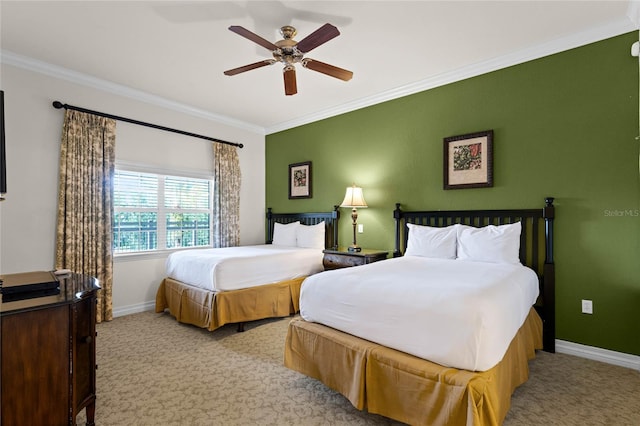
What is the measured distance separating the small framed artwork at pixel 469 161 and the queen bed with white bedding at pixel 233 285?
6.36 feet

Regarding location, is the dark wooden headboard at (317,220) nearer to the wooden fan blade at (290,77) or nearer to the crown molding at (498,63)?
the crown molding at (498,63)

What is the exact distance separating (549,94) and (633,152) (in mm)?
838

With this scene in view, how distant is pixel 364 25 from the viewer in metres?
2.70

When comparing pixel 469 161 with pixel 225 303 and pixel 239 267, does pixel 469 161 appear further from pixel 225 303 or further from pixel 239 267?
pixel 225 303

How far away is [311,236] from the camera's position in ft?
15.3

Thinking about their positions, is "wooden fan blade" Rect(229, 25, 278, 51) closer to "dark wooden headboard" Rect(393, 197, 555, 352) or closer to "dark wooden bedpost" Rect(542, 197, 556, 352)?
"dark wooden headboard" Rect(393, 197, 555, 352)

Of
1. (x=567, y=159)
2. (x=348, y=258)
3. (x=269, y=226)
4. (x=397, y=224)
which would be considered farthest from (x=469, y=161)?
(x=269, y=226)

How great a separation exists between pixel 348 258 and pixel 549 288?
1.99 metres

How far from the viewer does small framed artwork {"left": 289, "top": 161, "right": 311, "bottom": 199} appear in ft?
16.9

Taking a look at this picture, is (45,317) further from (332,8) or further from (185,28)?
(332,8)

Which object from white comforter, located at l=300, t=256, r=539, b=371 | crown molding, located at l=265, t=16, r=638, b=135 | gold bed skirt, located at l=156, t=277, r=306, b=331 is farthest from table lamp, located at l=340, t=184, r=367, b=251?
white comforter, located at l=300, t=256, r=539, b=371

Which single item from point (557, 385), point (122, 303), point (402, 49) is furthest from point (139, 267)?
point (557, 385)

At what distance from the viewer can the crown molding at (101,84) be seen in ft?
10.8

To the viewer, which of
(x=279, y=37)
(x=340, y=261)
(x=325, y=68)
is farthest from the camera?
(x=340, y=261)
